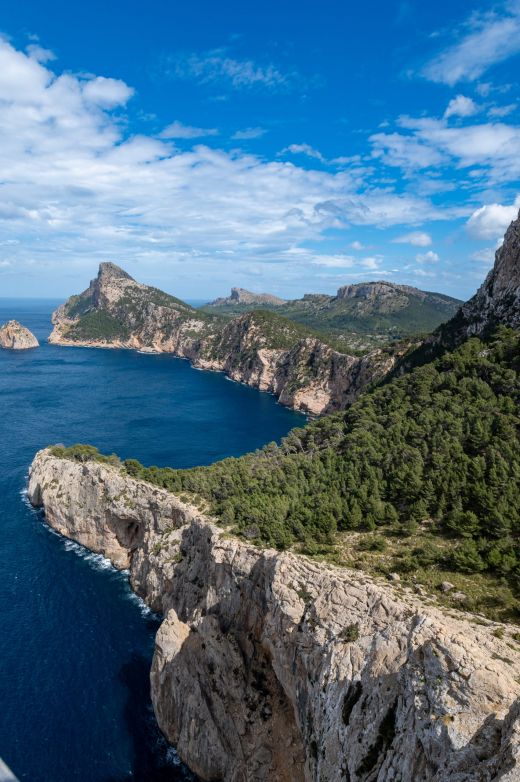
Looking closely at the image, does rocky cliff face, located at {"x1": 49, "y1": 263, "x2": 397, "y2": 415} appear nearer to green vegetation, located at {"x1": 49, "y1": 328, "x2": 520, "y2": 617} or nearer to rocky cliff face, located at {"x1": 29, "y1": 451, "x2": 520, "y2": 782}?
green vegetation, located at {"x1": 49, "y1": 328, "x2": 520, "y2": 617}

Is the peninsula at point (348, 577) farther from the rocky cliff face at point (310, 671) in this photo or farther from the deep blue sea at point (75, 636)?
the deep blue sea at point (75, 636)

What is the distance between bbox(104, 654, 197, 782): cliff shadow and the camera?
30594 mm

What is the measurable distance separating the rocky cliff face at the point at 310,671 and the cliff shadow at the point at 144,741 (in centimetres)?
101

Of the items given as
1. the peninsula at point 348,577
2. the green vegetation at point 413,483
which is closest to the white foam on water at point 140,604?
the peninsula at point 348,577

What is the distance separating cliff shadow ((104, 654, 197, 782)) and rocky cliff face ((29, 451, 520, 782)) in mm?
1012

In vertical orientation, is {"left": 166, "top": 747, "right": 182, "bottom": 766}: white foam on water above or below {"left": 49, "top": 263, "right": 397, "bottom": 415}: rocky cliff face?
below

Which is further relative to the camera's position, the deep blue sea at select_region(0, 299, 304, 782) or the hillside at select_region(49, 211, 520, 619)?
the deep blue sea at select_region(0, 299, 304, 782)

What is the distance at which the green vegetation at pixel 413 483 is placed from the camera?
29.4 metres

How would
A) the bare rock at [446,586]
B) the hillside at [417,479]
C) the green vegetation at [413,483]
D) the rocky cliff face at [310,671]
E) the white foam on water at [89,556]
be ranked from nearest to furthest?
1. the rocky cliff face at [310,671]
2. the bare rock at [446,586]
3. the green vegetation at [413,483]
4. the hillside at [417,479]
5. the white foam on water at [89,556]

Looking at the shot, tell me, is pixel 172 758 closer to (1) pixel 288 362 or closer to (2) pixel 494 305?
(2) pixel 494 305

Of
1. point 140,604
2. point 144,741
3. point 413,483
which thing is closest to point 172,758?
point 144,741

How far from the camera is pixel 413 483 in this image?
1464 inches

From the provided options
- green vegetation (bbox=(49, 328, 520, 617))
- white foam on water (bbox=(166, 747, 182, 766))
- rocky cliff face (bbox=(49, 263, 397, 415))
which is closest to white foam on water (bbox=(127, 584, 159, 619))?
green vegetation (bbox=(49, 328, 520, 617))

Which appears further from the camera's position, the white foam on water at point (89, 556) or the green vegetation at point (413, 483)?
the white foam on water at point (89, 556)
